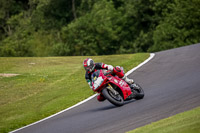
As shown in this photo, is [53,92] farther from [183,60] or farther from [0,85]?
[183,60]

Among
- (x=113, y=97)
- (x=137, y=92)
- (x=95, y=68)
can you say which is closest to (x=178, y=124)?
(x=113, y=97)

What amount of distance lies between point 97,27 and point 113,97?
4562cm

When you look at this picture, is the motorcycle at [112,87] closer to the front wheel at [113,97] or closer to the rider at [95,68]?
the front wheel at [113,97]

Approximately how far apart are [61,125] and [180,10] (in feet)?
136

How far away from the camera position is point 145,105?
11.0 m

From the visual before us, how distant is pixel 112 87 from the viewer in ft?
37.9

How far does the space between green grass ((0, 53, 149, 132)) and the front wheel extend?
2913 millimetres

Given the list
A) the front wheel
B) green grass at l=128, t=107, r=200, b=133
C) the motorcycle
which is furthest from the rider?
green grass at l=128, t=107, r=200, b=133

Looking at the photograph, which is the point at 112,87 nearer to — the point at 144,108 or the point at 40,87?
the point at 144,108

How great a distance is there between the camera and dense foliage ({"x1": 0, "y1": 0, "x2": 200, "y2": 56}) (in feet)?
164

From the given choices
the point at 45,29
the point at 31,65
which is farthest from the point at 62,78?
the point at 45,29

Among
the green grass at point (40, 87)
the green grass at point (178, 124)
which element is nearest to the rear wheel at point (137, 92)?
the green grass at point (40, 87)

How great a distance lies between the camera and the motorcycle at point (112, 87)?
36.9 feet

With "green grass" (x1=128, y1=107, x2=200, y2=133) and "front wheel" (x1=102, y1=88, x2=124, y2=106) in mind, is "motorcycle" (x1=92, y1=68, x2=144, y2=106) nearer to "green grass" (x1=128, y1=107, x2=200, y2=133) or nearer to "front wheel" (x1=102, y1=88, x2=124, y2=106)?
"front wheel" (x1=102, y1=88, x2=124, y2=106)
